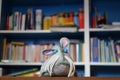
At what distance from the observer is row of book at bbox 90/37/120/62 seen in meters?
2.17

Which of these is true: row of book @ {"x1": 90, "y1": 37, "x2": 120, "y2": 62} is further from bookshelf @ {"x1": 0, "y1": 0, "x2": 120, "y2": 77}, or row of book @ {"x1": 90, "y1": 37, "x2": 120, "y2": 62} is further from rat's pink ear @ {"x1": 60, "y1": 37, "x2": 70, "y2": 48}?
rat's pink ear @ {"x1": 60, "y1": 37, "x2": 70, "y2": 48}

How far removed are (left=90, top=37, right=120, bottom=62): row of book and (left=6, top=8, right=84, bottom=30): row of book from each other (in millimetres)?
262

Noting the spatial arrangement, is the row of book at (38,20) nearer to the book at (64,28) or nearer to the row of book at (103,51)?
the book at (64,28)

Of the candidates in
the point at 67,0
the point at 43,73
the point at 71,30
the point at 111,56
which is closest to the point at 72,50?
the point at 71,30

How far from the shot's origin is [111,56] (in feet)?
7.15

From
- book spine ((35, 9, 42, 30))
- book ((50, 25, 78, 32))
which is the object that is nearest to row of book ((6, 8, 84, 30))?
book spine ((35, 9, 42, 30))

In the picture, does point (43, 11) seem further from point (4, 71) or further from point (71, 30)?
point (4, 71)

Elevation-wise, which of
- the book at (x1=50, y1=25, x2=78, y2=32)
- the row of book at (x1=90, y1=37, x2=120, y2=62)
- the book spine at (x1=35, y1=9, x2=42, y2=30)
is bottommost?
the row of book at (x1=90, y1=37, x2=120, y2=62)

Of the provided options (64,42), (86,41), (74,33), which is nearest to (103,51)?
(86,41)

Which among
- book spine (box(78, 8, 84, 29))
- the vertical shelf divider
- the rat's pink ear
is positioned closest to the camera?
the rat's pink ear

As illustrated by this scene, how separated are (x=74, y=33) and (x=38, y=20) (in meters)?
0.39

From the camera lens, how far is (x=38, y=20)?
2.34 meters

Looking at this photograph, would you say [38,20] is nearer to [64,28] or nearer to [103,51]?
[64,28]

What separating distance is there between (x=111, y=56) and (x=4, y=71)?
3.45ft
